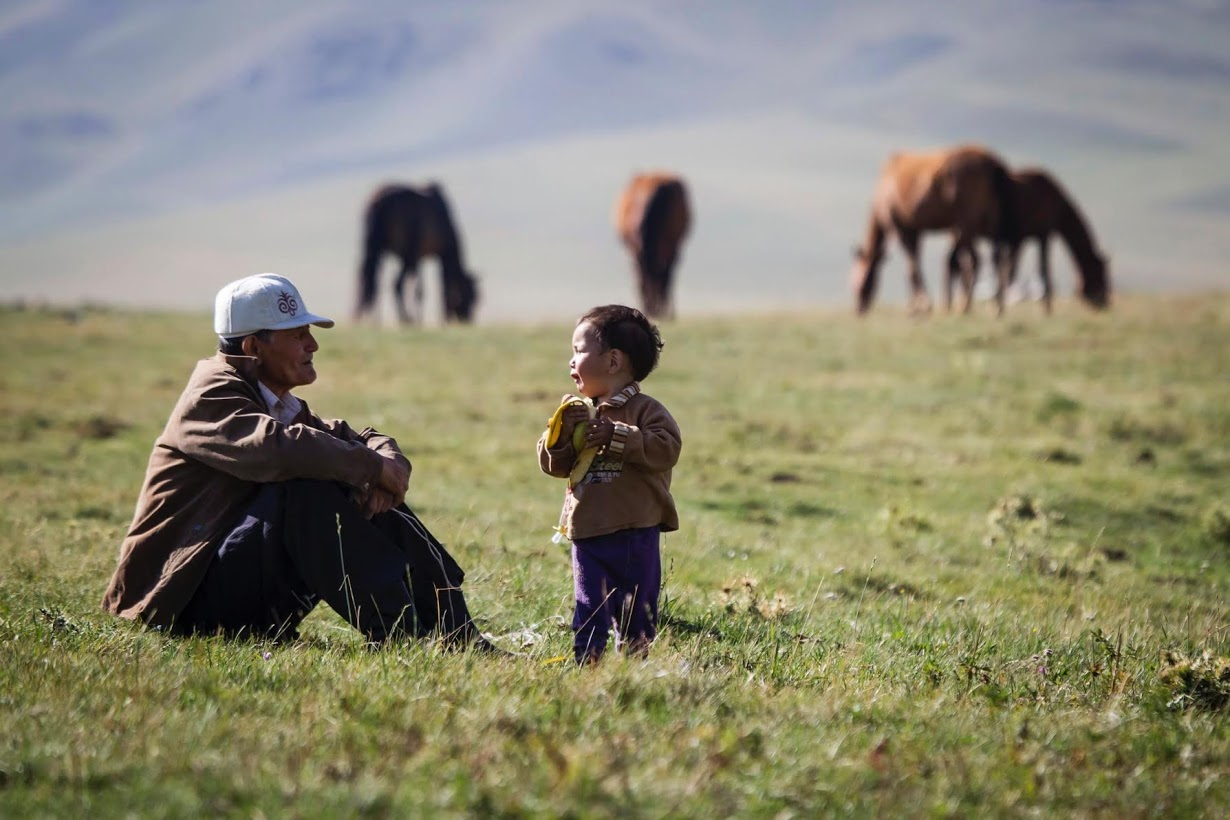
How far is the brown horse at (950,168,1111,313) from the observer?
2780 centimetres

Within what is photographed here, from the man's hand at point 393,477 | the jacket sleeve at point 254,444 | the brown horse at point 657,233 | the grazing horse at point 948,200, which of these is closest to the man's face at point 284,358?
the jacket sleeve at point 254,444

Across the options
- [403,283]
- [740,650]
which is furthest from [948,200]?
[740,650]

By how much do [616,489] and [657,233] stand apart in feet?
89.3

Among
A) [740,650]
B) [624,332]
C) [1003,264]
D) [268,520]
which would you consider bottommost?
[740,650]

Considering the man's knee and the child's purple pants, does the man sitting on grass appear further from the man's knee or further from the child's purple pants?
the child's purple pants

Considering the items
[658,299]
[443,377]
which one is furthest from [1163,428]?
[658,299]

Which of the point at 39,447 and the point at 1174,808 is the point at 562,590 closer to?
the point at 1174,808

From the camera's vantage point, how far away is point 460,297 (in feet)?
107

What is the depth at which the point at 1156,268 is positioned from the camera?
164000 millimetres

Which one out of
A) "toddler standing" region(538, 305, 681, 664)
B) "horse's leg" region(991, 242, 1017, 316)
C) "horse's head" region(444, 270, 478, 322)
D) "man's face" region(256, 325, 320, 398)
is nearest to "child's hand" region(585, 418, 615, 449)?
"toddler standing" region(538, 305, 681, 664)

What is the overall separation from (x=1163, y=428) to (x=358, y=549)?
11.5m

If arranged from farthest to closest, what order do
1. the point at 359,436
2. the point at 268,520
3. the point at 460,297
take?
the point at 460,297 < the point at 359,436 < the point at 268,520

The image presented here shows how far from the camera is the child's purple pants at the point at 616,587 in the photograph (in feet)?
15.6

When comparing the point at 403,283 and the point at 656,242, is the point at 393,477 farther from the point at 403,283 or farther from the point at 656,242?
the point at 656,242
